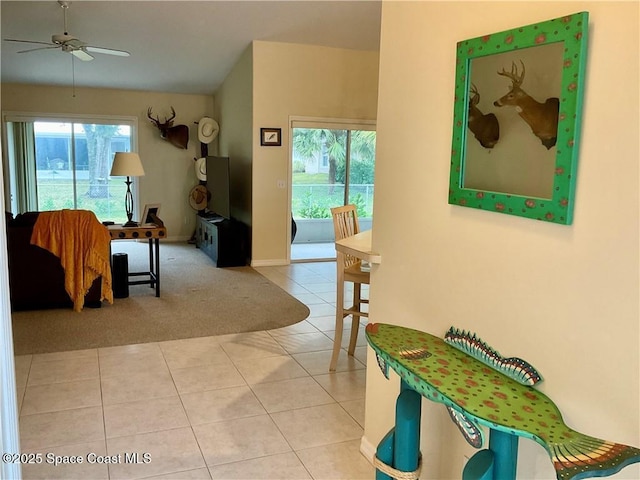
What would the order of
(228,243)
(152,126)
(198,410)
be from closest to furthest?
(198,410) → (228,243) → (152,126)

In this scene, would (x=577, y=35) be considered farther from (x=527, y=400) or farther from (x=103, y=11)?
(x=103, y=11)

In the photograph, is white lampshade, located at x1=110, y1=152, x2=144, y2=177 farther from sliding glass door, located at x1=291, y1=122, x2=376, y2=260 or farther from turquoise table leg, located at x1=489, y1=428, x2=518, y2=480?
turquoise table leg, located at x1=489, y1=428, x2=518, y2=480

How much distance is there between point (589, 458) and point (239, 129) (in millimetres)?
6697

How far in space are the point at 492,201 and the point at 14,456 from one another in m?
1.90

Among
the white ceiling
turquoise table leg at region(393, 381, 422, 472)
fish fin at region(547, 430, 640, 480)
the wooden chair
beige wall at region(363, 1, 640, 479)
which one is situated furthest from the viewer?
the white ceiling

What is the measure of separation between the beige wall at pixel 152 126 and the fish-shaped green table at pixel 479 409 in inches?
293

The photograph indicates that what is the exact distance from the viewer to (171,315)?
4.71 meters

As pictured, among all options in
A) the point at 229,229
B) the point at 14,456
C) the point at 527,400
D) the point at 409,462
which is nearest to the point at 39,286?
the point at 229,229

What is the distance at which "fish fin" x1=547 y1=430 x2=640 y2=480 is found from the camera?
1.12 m

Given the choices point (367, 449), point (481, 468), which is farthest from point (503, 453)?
point (367, 449)

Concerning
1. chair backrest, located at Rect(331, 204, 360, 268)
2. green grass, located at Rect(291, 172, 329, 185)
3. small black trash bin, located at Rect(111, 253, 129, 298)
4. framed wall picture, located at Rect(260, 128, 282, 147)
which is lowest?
small black trash bin, located at Rect(111, 253, 129, 298)

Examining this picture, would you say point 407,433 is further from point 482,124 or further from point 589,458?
point 482,124

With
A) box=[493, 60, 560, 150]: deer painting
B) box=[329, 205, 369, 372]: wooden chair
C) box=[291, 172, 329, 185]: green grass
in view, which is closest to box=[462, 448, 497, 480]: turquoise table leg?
box=[493, 60, 560, 150]: deer painting

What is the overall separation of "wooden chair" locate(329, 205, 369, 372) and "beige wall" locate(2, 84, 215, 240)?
570 centimetres
